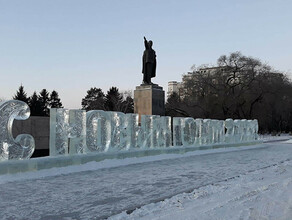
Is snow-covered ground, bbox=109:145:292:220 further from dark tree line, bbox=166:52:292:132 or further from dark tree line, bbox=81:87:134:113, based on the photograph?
dark tree line, bbox=81:87:134:113

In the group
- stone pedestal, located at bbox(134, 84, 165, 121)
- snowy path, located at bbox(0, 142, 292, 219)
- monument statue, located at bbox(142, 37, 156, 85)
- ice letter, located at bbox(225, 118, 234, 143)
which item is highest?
monument statue, located at bbox(142, 37, 156, 85)

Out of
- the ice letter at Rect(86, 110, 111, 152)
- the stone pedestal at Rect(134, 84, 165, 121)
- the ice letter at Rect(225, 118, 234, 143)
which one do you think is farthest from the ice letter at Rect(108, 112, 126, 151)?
the ice letter at Rect(225, 118, 234, 143)

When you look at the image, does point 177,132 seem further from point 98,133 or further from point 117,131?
point 98,133

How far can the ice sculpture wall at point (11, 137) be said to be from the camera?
7.93 meters

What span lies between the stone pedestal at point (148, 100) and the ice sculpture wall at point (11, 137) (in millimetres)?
7425


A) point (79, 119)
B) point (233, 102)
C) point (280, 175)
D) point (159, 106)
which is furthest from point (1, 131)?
point (233, 102)

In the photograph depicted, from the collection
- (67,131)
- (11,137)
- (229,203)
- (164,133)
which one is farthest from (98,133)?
(229,203)

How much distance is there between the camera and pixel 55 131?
30.6 ft

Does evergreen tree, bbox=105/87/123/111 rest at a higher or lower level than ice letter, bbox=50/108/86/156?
higher

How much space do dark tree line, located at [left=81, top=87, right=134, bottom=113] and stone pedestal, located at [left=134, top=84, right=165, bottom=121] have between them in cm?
3403

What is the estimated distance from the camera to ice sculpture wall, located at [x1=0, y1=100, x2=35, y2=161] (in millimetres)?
7926

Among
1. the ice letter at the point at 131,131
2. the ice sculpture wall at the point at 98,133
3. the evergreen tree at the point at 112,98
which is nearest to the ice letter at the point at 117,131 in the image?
the ice sculpture wall at the point at 98,133

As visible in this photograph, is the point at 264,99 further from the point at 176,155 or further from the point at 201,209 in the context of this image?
the point at 201,209

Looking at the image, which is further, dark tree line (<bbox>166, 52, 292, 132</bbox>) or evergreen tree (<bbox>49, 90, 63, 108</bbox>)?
evergreen tree (<bbox>49, 90, 63, 108</bbox>)
